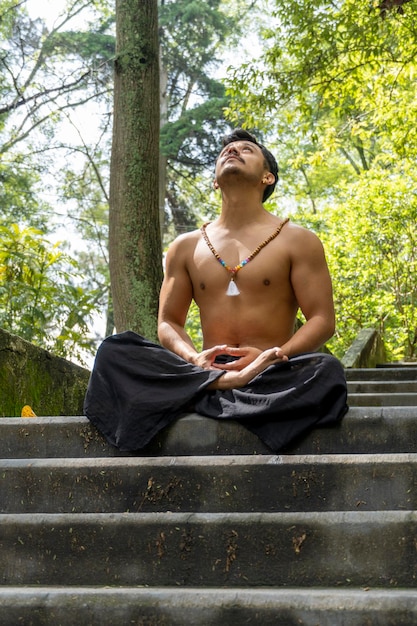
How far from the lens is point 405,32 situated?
32.0ft

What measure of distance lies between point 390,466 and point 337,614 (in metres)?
0.76

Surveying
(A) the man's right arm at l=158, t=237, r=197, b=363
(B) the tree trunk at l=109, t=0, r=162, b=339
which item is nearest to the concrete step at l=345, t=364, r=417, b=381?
(B) the tree trunk at l=109, t=0, r=162, b=339

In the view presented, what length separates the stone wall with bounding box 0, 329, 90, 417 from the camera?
4758mm

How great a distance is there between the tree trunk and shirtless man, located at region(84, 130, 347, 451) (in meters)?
2.02

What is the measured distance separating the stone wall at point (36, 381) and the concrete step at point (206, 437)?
100cm

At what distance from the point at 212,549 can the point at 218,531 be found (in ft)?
0.18

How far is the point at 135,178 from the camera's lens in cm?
661

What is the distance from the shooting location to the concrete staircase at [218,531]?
8.30ft

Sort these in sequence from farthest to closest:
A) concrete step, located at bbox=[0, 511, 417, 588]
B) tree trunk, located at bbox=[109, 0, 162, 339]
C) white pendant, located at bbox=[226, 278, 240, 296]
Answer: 1. tree trunk, located at bbox=[109, 0, 162, 339]
2. white pendant, located at bbox=[226, 278, 240, 296]
3. concrete step, located at bbox=[0, 511, 417, 588]

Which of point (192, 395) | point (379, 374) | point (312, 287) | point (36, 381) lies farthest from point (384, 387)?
point (192, 395)

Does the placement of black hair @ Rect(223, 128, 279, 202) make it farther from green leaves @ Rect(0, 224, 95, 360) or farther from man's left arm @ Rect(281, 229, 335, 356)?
green leaves @ Rect(0, 224, 95, 360)

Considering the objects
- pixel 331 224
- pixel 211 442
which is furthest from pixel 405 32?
pixel 211 442

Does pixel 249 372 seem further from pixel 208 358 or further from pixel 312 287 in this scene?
pixel 312 287

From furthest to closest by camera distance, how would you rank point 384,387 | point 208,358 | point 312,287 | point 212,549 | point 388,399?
1. point 384,387
2. point 388,399
3. point 312,287
4. point 208,358
5. point 212,549
